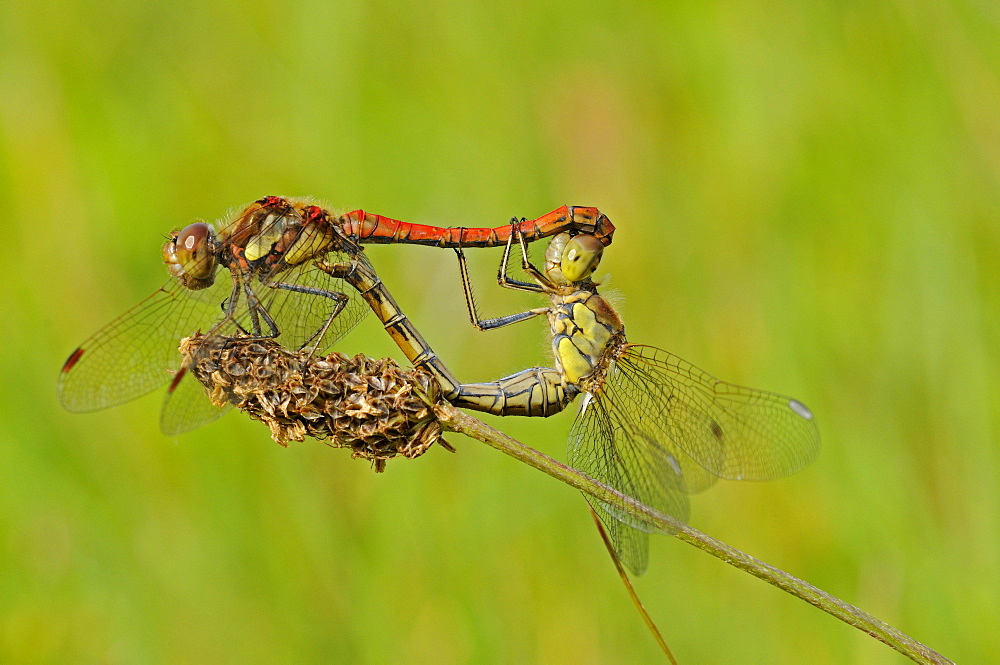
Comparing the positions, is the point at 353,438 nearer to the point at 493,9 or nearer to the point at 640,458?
the point at 640,458

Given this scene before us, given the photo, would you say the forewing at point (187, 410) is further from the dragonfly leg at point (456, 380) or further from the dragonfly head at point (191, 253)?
the dragonfly leg at point (456, 380)

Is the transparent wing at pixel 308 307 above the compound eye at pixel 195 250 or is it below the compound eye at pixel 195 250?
below

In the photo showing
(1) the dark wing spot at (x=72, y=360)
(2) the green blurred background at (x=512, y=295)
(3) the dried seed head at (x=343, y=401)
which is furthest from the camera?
(2) the green blurred background at (x=512, y=295)

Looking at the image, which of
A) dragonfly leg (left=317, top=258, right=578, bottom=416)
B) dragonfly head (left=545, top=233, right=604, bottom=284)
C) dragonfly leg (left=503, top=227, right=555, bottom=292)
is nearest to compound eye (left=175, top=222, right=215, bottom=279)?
dragonfly leg (left=317, top=258, right=578, bottom=416)

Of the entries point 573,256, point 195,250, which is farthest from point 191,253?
point 573,256

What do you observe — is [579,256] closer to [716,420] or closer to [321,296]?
[716,420]

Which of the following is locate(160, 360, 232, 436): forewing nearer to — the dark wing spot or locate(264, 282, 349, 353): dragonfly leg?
locate(264, 282, 349, 353): dragonfly leg

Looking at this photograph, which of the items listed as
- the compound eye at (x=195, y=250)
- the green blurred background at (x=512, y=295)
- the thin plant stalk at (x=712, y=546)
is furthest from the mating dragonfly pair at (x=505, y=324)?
the thin plant stalk at (x=712, y=546)
